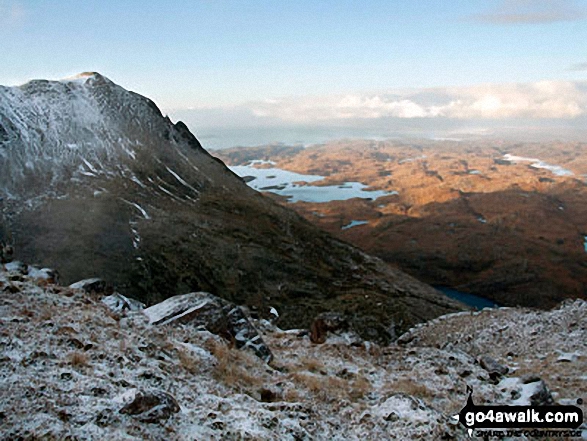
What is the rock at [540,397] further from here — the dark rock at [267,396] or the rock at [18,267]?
the rock at [18,267]

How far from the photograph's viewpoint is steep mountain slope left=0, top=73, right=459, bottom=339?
6831cm

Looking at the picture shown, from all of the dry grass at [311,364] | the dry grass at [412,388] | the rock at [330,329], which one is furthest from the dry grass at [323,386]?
the rock at [330,329]

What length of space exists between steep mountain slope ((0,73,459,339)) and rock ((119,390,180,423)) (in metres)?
40.9

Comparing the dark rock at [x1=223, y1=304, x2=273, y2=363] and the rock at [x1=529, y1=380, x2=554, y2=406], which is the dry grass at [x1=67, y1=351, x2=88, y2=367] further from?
the rock at [x1=529, y1=380, x2=554, y2=406]

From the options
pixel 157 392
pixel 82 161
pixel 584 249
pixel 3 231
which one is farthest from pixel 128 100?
pixel 584 249

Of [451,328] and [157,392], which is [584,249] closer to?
[451,328]

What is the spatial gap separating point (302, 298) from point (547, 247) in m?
146

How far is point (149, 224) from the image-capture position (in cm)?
8275

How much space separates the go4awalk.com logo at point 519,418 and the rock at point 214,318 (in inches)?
313

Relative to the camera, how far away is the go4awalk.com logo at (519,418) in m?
10.8

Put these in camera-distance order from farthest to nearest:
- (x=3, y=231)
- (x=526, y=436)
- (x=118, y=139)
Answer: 1. (x=118, y=139)
2. (x=3, y=231)
3. (x=526, y=436)

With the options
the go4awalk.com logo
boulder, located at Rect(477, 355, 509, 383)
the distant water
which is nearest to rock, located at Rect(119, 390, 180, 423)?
the go4awalk.com logo

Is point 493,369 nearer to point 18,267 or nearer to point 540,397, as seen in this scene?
point 540,397

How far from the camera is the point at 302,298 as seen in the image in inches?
3142
